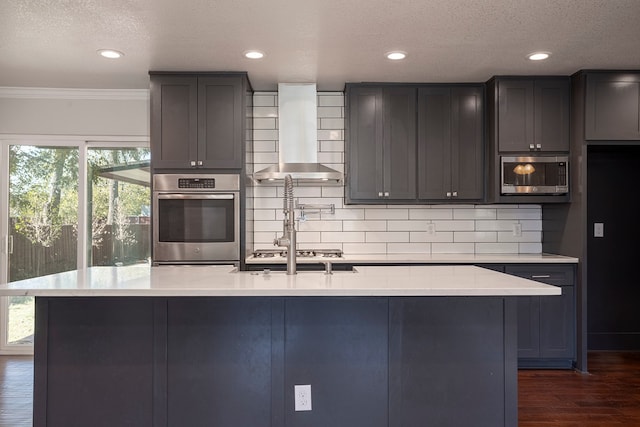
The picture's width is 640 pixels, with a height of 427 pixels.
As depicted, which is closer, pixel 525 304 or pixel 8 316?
pixel 525 304

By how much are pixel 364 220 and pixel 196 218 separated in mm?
1601

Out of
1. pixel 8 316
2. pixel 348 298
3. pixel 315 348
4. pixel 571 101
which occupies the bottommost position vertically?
pixel 8 316

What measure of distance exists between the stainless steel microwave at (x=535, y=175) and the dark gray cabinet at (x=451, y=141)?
0.23m

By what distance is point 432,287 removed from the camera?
6.24ft

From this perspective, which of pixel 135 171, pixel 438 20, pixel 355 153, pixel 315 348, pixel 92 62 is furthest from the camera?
pixel 135 171

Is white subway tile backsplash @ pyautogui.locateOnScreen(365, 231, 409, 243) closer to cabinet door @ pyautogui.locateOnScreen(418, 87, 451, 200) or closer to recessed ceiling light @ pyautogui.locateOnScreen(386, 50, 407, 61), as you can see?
cabinet door @ pyautogui.locateOnScreen(418, 87, 451, 200)

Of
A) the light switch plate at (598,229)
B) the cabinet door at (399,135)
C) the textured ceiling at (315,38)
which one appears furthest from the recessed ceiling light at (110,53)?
the light switch plate at (598,229)

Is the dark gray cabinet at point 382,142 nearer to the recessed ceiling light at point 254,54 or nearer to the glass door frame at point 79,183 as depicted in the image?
the recessed ceiling light at point 254,54

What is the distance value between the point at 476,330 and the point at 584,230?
202 cm

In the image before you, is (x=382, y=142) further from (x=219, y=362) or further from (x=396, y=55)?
(x=219, y=362)

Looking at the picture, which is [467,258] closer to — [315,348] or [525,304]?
[525,304]

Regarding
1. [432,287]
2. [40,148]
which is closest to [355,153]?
[432,287]

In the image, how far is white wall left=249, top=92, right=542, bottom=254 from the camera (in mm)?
4141

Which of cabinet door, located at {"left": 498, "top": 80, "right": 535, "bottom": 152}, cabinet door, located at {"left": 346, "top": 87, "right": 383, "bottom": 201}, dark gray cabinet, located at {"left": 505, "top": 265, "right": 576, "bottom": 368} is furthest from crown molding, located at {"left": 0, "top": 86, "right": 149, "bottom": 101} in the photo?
dark gray cabinet, located at {"left": 505, "top": 265, "right": 576, "bottom": 368}
